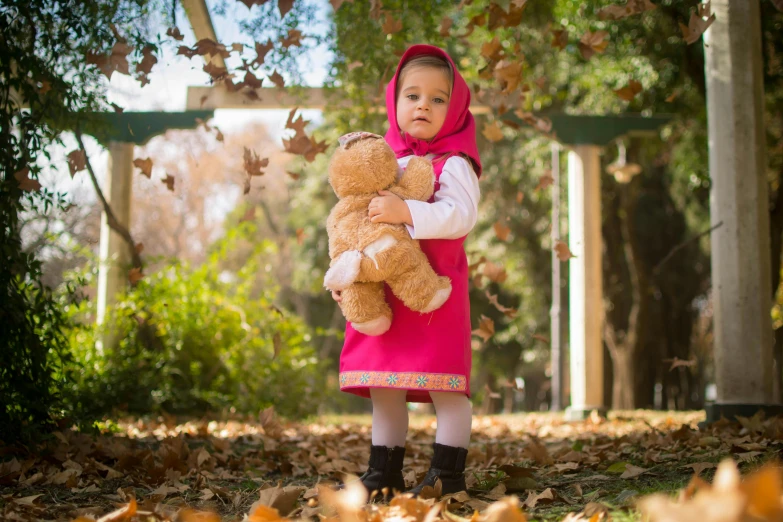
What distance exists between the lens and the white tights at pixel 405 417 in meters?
2.54

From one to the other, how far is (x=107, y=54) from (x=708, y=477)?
3184mm

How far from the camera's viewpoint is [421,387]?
2389 mm

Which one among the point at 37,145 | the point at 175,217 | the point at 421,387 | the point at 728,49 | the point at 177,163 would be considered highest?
the point at 177,163

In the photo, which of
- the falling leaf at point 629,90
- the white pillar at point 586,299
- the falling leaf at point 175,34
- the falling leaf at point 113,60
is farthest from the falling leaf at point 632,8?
the white pillar at point 586,299

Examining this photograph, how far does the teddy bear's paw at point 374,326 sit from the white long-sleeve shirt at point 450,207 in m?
0.30

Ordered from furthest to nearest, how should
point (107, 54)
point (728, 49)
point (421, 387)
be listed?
point (728, 49) < point (107, 54) < point (421, 387)

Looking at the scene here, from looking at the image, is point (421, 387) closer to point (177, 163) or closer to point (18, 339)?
point (18, 339)

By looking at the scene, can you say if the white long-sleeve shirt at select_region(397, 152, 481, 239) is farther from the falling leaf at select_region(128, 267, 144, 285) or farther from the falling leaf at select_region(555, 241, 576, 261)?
the falling leaf at select_region(128, 267, 144, 285)

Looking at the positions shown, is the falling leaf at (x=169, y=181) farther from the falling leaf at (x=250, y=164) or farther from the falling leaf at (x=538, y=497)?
the falling leaf at (x=538, y=497)

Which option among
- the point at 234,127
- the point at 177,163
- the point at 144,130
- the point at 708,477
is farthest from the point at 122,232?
the point at 234,127

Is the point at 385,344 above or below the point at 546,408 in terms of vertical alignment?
above

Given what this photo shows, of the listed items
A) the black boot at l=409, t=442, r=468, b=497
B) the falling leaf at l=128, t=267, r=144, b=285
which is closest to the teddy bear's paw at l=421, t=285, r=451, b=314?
the black boot at l=409, t=442, r=468, b=497

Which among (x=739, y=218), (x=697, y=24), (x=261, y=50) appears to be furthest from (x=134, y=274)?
(x=739, y=218)

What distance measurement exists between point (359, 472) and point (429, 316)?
1203mm
